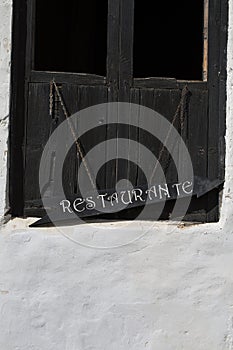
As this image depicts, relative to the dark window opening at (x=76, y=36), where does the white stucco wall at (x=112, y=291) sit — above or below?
below

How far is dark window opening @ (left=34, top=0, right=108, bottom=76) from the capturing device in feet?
17.0

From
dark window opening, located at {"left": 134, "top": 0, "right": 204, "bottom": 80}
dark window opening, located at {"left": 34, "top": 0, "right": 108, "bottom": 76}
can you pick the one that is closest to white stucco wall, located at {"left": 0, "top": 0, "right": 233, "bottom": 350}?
dark window opening, located at {"left": 34, "top": 0, "right": 108, "bottom": 76}

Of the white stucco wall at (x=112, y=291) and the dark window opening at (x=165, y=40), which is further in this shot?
the dark window opening at (x=165, y=40)

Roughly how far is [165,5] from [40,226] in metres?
2.78

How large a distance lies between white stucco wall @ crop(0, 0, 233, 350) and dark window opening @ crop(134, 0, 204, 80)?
2123 mm

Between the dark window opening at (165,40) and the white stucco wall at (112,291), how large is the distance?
2123mm

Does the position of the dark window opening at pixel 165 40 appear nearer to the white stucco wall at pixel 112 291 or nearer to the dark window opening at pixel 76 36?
the dark window opening at pixel 76 36

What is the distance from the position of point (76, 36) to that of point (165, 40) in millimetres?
813

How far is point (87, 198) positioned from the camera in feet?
11.8

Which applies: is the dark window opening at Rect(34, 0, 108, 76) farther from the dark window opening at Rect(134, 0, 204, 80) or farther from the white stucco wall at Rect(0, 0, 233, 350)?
the white stucco wall at Rect(0, 0, 233, 350)

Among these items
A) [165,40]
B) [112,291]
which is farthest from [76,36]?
[112,291]

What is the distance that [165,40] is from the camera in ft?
18.8

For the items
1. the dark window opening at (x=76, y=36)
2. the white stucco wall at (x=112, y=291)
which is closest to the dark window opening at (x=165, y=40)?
the dark window opening at (x=76, y=36)

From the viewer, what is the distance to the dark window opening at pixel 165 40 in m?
5.37
